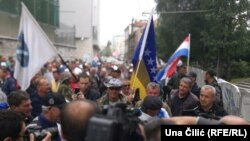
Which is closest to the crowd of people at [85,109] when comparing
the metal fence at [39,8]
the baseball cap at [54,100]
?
the baseball cap at [54,100]

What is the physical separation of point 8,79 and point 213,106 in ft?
14.7

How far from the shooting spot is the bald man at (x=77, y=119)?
82.7 inches

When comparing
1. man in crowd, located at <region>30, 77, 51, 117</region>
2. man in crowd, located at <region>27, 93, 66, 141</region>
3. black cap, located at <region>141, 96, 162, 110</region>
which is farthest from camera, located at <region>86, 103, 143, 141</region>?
man in crowd, located at <region>30, 77, 51, 117</region>

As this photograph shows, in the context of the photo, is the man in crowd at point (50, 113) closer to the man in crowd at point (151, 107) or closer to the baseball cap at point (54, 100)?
the baseball cap at point (54, 100)

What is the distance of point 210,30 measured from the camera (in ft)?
101

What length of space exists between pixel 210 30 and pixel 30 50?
25271mm

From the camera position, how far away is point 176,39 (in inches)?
1411

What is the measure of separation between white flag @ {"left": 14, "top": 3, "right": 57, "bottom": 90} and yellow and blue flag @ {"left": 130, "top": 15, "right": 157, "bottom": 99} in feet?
5.10

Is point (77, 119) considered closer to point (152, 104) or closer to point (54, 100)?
point (54, 100)

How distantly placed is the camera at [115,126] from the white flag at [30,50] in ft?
15.5

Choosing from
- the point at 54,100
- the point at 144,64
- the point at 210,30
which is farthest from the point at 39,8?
the point at 54,100

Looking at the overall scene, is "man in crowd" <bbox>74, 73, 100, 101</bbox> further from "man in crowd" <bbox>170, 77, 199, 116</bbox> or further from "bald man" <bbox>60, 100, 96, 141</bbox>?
"bald man" <bbox>60, 100, 96, 141</bbox>

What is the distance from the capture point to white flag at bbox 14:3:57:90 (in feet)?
21.5

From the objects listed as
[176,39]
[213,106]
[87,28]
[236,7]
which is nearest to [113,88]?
[213,106]
